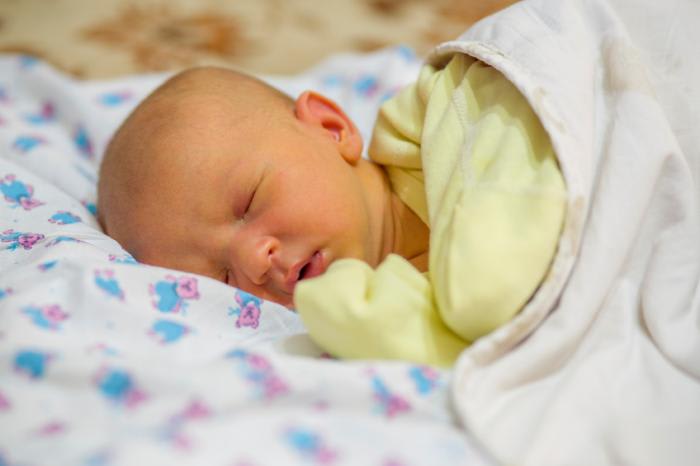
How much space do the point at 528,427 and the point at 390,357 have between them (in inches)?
6.5

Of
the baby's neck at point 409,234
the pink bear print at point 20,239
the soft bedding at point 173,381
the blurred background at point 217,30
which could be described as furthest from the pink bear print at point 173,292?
the blurred background at point 217,30

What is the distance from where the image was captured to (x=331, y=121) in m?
1.21

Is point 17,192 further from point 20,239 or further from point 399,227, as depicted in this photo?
point 399,227

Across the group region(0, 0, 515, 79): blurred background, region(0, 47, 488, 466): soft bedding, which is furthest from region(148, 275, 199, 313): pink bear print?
region(0, 0, 515, 79): blurred background

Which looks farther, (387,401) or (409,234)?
(409,234)

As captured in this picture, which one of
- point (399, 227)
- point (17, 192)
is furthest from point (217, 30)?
point (399, 227)

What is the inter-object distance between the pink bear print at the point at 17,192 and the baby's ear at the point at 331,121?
44 centimetres

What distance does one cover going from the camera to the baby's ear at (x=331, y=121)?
1184 mm

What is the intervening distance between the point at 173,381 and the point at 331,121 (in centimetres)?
57

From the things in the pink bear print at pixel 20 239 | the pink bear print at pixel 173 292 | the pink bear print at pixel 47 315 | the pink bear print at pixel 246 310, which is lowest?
the pink bear print at pixel 20 239

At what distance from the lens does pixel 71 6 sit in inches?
84.6

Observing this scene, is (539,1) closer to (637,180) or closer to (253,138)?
(637,180)

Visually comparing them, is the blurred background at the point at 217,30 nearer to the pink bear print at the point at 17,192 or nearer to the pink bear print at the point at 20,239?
the pink bear print at the point at 17,192

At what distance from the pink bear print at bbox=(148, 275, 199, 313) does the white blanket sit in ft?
1.16
